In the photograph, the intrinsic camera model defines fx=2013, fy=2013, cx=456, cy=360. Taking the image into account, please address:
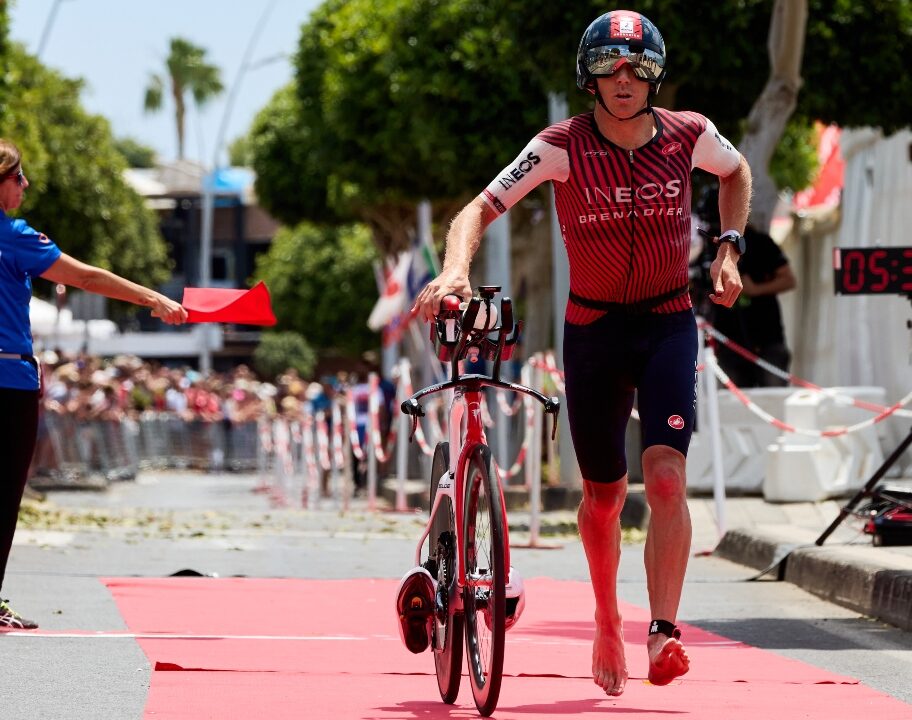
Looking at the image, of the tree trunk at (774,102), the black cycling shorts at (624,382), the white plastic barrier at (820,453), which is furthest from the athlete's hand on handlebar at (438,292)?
the tree trunk at (774,102)

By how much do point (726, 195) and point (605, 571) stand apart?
4.26ft

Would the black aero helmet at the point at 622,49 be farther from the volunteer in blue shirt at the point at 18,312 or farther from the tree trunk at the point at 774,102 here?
the tree trunk at the point at 774,102

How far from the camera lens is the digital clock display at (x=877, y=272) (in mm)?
10492

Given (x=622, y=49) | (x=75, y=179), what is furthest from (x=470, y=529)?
(x=75, y=179)

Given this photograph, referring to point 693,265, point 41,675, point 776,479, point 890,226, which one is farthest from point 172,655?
point 890,226

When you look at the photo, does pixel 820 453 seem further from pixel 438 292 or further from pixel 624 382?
pixel 438 292

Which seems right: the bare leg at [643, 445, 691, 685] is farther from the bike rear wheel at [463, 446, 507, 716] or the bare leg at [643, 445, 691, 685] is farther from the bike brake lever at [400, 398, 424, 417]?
the bike brake lever at [400, 398, 424, 417]

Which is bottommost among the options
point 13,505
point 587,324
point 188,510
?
point 188,510

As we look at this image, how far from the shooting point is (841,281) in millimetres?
10617

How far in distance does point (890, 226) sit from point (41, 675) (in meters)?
14.9

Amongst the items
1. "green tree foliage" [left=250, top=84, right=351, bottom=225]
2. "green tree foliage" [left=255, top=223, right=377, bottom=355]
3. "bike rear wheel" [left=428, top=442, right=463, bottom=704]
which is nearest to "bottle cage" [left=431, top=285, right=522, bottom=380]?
"bike rear wheel" [left=428, top=442, right=463, bottom=704]

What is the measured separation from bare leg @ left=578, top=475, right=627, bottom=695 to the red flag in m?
2.33

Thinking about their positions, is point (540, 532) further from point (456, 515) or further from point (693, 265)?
point (456, 515)

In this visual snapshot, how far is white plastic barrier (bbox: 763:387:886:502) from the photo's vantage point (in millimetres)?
15391
